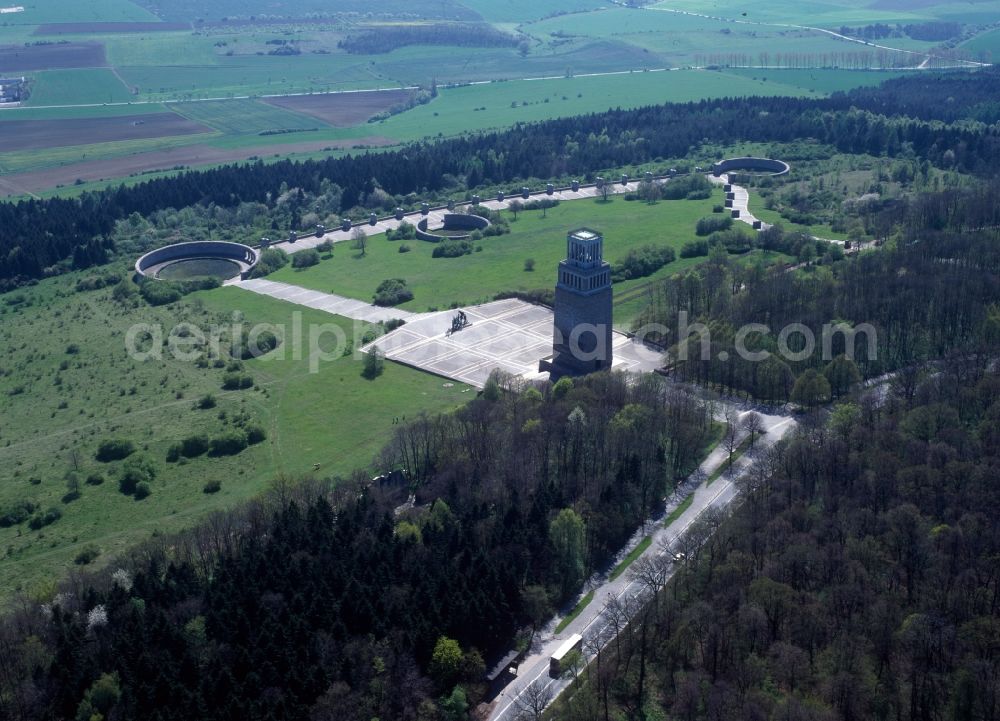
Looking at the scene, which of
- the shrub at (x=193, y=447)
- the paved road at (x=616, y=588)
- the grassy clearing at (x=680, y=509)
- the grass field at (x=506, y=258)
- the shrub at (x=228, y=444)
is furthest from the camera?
the grass field at (x=506, y=258)

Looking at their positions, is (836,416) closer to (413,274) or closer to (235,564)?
(235,564)

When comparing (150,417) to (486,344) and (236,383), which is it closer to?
(236,383)

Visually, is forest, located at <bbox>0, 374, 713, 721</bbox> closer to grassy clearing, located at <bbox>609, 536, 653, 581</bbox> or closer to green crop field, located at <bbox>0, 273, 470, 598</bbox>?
grassy clearing, located at <bbox>609, 536, 653, 581</bbox>

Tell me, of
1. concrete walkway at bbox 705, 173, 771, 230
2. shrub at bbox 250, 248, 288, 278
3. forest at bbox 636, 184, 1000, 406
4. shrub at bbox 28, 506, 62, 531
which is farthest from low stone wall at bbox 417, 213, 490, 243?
shrub at bbox 28, 506, 62, 531

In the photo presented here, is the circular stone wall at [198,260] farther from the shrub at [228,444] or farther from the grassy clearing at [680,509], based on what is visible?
the grassy clearing at [680,509]

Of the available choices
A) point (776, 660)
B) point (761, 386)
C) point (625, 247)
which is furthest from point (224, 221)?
point (776, 660)

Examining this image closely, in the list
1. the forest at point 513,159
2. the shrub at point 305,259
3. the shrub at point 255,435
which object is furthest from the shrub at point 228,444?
the forest at point 513,159

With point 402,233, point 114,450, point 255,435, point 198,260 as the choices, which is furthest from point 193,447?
point 402,233
